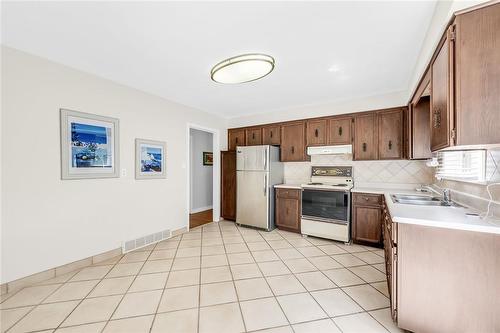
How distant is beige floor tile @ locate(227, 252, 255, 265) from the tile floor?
0.01 m

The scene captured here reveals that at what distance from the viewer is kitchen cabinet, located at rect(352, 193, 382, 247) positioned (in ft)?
10.1

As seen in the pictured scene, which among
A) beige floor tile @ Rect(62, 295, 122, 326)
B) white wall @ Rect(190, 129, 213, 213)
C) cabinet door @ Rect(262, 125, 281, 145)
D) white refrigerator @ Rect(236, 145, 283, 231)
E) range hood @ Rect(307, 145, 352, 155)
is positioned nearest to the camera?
beige floor tile @ Rect(62, 295, 122, 326)

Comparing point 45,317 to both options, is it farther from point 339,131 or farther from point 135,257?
point 339,131

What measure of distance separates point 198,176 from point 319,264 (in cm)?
419

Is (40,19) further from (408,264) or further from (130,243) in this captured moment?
(408,264)

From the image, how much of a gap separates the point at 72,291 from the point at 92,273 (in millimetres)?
358

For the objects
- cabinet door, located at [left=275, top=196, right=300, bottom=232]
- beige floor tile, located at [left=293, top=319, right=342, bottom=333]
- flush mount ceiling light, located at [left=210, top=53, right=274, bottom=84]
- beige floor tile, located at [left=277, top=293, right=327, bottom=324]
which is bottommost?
beige floor tile, located at [left=277, top=293, right=327, bottom=324]

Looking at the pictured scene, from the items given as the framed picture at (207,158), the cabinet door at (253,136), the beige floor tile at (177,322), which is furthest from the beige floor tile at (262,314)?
the framed picture at (207,158)

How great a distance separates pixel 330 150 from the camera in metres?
3.71

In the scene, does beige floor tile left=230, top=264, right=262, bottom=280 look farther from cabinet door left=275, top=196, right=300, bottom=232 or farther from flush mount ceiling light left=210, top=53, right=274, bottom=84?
flush mount ceiling light left=210, top=53, right=274, bottom=84

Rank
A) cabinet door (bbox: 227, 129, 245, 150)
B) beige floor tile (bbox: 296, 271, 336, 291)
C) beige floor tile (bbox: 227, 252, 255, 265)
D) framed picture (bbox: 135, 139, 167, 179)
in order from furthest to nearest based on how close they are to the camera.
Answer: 1. cabinet door (bbox: 227, 129, 245, 150)
2. framed picture (bbox: 135, 139, 167, 179)
3. beige floor tile (bbox: 227, 252, 255, 265)
4. beige floor tile (bbox: 296, 271, 336, 291)

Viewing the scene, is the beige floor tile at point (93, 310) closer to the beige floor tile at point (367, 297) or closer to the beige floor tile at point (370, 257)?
the beige floor tile at point (367, 297)

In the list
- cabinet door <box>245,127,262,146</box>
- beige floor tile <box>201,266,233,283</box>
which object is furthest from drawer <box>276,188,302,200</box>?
beige floor tile <box>201,266,233,283</box>

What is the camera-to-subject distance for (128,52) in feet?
7.14
